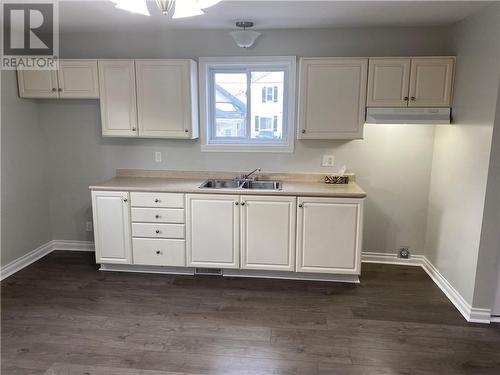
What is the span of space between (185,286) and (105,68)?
2163 mm

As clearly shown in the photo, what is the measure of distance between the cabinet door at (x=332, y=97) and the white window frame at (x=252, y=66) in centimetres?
30

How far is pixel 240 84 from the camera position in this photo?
3.76m

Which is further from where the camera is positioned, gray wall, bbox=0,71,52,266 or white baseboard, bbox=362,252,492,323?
gray wall, bbox=0,71,52,266

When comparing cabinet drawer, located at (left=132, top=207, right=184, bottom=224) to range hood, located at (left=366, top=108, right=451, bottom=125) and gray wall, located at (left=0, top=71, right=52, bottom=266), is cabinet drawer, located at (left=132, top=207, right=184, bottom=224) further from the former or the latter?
range hood, located at (left=366, top=108, right=451, bottom=125)

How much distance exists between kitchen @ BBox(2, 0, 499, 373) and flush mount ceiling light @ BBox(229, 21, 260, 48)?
0.40 ft

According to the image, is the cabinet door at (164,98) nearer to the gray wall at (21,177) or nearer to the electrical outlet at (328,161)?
the gray wall at (21,177)

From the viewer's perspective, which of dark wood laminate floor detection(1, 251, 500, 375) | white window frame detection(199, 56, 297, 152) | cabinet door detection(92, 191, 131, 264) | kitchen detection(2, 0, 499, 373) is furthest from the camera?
white window frame detection(199, 56, 297, 152)

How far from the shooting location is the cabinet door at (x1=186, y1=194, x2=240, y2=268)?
10.8 ft

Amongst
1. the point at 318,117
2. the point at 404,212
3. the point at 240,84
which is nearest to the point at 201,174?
the point at 240,84

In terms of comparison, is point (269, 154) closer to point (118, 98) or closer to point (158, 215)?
point (158, 215)

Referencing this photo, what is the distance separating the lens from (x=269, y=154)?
12.2 ft

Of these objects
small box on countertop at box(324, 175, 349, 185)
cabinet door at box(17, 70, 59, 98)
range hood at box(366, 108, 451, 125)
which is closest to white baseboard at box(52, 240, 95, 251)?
cabinet door at box(17, 70, 59, 98)

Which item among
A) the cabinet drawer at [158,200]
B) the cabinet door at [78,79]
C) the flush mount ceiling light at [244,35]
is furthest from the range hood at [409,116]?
the cabinet door at [78,79]

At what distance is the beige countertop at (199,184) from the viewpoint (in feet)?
10.6
